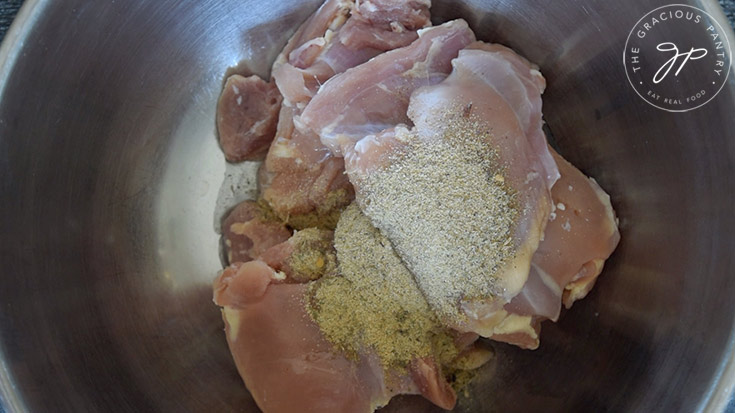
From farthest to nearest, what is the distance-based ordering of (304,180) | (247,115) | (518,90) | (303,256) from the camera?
(247,115) < (304,180) < (303,256) < (518,90)

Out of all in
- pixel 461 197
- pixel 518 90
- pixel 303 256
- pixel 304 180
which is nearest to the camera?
pixel 461 197

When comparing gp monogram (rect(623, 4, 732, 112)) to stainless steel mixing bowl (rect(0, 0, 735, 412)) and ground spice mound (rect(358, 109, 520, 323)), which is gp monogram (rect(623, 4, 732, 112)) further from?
ground spice mound (rect(358, 109, 520, 323))

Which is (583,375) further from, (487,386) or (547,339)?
(487,386)

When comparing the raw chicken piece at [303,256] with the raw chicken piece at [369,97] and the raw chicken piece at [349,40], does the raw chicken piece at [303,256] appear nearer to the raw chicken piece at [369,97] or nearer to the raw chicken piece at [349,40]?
the raw chicken piece at [369,97]

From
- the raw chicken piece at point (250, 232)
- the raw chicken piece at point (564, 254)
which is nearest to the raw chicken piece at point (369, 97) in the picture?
the raw chicken piece at point (250, 232)

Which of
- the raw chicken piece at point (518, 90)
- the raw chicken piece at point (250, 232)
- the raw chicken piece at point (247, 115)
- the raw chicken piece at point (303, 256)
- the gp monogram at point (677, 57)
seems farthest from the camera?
the raw chicken piece at point (247, 115)

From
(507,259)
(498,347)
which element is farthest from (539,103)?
(498,347)

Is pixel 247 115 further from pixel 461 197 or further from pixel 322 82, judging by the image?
pixel 461 197

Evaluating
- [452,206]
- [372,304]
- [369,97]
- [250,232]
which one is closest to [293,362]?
[372,304]
